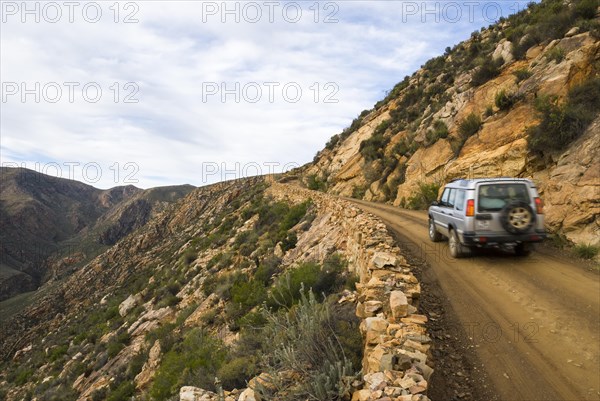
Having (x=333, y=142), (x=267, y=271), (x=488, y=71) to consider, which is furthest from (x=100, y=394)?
(x=333, y=142)

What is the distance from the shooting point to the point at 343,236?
12273 millimetres

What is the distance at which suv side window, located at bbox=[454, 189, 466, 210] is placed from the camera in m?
8.17

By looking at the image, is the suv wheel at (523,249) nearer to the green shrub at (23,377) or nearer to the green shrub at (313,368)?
the green shrub at (313,368)

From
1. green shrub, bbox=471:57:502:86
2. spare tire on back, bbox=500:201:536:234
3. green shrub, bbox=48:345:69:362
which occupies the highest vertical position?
green shrub, bbox=471:57:502:86

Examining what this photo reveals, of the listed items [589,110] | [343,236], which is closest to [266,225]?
[343,236]

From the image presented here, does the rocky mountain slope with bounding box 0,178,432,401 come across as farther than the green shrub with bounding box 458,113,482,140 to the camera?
No

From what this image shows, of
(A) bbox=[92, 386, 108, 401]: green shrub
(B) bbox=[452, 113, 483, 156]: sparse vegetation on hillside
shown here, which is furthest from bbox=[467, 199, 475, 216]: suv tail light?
(A) bbox=[92, 386, 108, 401]: green shrub

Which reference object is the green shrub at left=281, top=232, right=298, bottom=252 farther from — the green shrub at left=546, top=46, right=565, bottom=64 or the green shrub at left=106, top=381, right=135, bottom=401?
the green shrub at left=546, top=46, right=565, bottom=64

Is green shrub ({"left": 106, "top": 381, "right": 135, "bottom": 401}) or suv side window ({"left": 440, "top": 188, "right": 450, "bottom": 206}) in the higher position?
suv side window ({"left": 440, "top": 188, "right": 450, "bottom": 206})

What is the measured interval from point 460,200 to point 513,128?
28.4 ft

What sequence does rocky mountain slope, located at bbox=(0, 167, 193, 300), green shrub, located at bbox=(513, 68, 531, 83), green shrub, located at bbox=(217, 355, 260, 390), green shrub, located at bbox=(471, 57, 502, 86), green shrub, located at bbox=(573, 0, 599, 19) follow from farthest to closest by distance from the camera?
rocky mountain slope, located at bbox=(0, 167, 193, 300)
green shrub, located at bbox=(471, 57, 502, 86)
green shrub, located at bbox=(573, 0, 599, 19)
green shrub, located at bbox=(513, 68, 531, 83)
green shrub, located at bbox=(217, 355, 260, 390)

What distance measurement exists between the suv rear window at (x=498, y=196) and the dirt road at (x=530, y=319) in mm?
1286

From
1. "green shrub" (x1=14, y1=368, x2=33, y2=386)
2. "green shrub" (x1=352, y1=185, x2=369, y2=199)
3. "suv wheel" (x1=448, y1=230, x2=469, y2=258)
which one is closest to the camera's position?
"suv wheel" (x1=448, y1=230, x2=469, y2=258)

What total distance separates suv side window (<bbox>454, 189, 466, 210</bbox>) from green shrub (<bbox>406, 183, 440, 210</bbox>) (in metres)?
9.88
